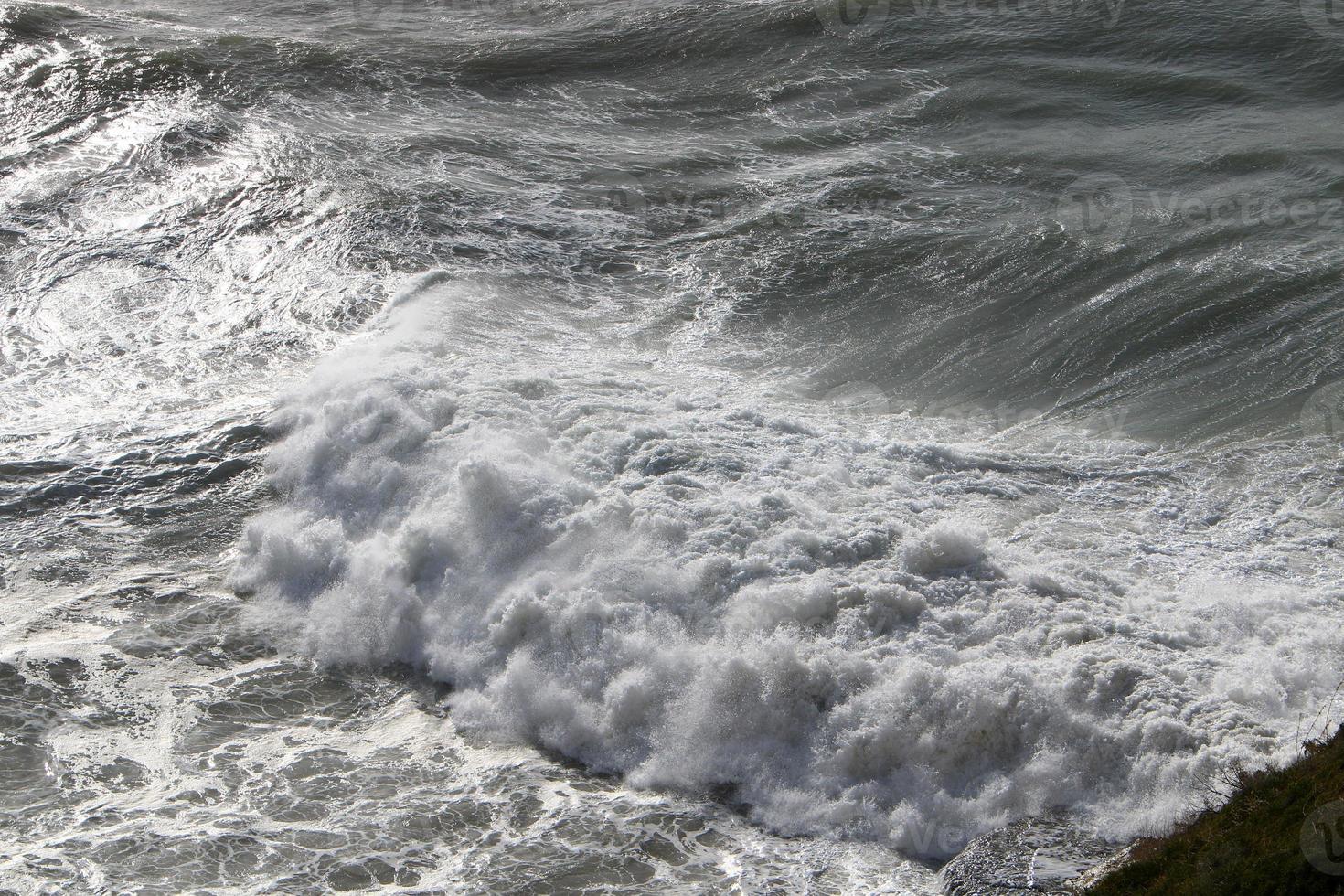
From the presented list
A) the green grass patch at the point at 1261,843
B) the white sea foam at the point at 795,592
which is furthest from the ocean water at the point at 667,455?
the green grass patch at the point at 1261,843

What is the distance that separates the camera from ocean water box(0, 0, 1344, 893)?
27.1 ft

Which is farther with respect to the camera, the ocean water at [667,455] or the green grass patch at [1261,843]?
the ocean water at [667,455]

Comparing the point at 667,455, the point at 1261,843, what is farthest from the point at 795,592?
the point at 1261,843

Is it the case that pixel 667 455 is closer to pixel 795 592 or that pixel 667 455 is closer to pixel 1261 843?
pixel 795 592

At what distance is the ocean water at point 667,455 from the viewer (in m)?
8.25

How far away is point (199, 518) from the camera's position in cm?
1177

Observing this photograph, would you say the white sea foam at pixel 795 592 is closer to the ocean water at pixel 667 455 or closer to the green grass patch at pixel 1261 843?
the ocean water at pixel 667 455

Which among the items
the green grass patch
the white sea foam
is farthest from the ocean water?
the green grass patch

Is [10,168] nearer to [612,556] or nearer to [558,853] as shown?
[612,556]

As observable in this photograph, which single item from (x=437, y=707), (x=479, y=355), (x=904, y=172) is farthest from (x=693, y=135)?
(x=437, y=707)

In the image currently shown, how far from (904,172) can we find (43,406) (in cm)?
1087

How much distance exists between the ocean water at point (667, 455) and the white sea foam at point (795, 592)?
0.04 m

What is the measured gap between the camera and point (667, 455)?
37.0 feet

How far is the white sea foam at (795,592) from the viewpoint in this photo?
8.23m
